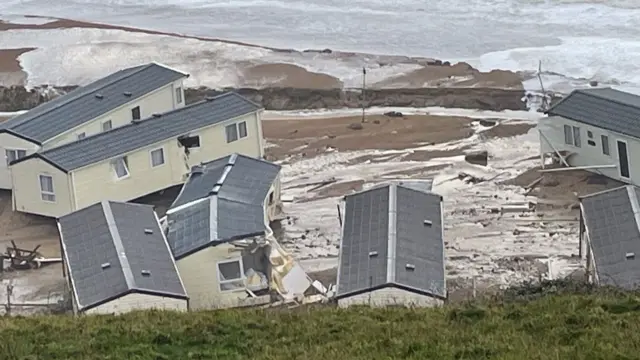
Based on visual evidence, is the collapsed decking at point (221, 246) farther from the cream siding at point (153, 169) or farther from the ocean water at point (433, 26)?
the ocean water at point (433, 26)

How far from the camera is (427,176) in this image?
27.6 meters

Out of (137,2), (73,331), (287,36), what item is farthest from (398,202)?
(137,2)

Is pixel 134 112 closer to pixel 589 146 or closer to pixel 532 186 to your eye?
pixel 532 186

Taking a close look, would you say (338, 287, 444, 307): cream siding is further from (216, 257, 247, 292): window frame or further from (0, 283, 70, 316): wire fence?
(0, 283, 70, 316): wire fence

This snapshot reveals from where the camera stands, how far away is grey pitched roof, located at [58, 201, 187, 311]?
17.9 m

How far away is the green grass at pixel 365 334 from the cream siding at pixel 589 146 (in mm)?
13773

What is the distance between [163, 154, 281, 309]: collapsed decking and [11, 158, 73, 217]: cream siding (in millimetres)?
3320

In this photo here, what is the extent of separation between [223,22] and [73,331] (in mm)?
38475

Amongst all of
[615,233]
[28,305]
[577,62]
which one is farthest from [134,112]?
[577,62]

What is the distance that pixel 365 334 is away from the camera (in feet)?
34.8

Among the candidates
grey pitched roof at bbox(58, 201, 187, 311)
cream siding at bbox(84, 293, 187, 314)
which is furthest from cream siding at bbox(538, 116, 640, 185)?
cream siding at bbox(84, 293, 187, 314)

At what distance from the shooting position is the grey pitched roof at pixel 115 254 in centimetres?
1791

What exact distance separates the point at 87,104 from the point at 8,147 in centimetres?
223

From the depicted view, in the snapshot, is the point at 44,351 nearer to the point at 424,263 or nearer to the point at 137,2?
the point at 424,263
